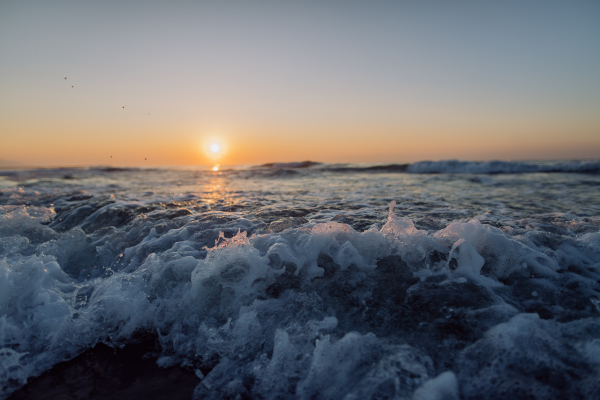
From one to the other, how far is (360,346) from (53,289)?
249cm

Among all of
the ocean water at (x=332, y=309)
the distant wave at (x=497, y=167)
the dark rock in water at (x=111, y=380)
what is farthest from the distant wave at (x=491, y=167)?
the dark rock in water at (x=111, y=380)

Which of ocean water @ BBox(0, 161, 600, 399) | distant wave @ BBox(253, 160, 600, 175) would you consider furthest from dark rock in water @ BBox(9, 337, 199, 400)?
distant wave @ BBox(253, 160, 600, 175)

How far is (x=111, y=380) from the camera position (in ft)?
6.04

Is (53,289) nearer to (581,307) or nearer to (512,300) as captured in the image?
(512,300)

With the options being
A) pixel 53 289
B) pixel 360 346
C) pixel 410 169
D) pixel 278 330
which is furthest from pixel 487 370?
pixel 410 169

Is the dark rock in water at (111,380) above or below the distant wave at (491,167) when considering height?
below

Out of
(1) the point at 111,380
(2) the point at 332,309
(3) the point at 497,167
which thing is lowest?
(1) the point at 111,380

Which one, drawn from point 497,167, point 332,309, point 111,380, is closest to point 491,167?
point 497,167

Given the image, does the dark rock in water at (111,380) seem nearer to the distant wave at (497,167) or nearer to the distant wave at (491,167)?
the distant wave at (491,167)

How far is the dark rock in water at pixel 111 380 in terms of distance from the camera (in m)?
1.74

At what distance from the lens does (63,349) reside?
6.72ft

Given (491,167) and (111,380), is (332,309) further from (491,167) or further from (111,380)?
(491,167)

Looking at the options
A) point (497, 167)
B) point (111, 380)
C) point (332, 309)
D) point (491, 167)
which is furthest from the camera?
point (491, 167)

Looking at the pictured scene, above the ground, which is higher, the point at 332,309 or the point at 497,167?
the point at 497,167
